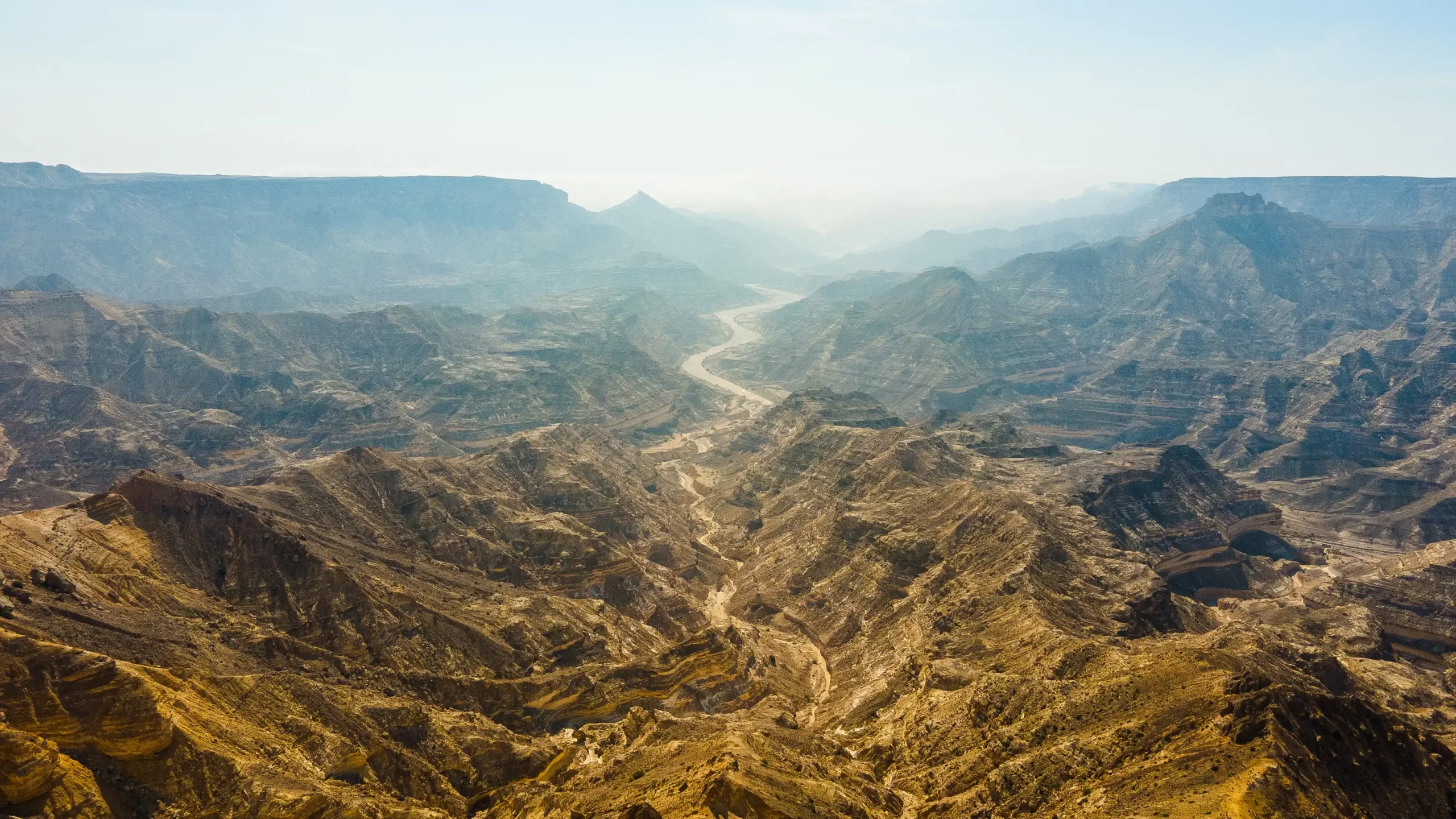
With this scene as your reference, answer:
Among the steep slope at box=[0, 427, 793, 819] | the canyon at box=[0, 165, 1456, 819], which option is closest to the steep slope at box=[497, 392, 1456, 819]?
the canyon at box=[0, 165, 1456, 819]

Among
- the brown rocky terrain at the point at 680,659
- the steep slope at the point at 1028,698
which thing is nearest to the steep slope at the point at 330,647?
the brown rocky terrain at the point at 680,659

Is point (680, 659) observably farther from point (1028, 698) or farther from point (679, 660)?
point (1028, 698)

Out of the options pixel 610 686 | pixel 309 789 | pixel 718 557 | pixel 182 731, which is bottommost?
pixel 718 557

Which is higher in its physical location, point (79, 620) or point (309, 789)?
point (79, 620)

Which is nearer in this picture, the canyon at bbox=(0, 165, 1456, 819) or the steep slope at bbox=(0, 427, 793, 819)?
the steep slope at bbox=(0, 427, 793, 819)

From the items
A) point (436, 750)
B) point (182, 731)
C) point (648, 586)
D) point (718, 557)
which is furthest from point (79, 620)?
point (718, 557)

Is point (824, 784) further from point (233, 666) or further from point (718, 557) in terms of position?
point (718, 557)

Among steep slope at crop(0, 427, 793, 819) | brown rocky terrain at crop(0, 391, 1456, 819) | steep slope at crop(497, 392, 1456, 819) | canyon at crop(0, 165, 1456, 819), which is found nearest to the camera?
steep slope at crop(0, 427, 793, 819)

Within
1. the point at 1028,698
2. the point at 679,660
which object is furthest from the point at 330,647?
the point at 1028,698

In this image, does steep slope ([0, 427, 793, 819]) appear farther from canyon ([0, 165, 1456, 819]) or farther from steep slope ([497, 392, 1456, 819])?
steep slope ([497, 392, 1456, 819])

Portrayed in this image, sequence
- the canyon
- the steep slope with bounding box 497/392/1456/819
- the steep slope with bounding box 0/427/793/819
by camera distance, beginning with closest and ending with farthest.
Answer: the steep slope with bounding box 0/427/793/819 → the canyon → the steep slope with bounding box 497/392/1456/819
